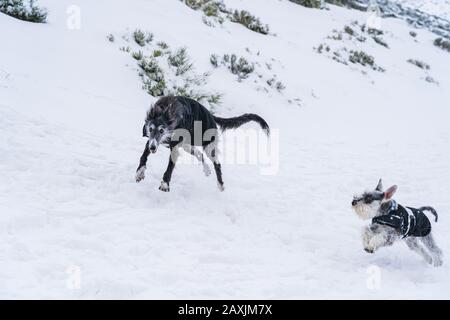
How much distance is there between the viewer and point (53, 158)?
6.79m

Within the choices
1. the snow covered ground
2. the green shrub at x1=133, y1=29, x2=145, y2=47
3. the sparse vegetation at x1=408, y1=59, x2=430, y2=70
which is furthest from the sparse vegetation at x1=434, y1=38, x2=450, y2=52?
the green shrub at x1=133, y1=29, x2=145, y2=47

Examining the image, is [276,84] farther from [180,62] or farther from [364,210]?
[364,210]

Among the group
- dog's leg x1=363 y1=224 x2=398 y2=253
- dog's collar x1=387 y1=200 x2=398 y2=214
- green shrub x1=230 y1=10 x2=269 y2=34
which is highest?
dog's collar x1=387 y1=200 x2=398 y2=214

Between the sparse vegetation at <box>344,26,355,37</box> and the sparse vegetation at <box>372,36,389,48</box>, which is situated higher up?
the sparse vegetation at <box>344,26,355,37</box>

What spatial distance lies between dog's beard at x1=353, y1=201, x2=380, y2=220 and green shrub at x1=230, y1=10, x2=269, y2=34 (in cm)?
1250

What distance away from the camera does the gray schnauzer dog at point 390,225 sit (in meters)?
5.36

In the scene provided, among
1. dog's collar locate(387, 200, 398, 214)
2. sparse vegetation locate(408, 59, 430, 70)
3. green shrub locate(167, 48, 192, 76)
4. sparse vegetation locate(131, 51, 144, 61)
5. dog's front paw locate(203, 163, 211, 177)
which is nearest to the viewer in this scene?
dog's collar locate(387, 200, 398, 214)

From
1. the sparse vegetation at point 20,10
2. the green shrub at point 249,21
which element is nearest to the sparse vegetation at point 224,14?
the green shrub at point 249,21

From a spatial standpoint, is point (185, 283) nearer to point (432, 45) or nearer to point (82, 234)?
point (82, 234)

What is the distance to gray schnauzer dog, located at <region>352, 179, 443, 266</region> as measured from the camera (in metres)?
5.36

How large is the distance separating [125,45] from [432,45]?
1960 cm

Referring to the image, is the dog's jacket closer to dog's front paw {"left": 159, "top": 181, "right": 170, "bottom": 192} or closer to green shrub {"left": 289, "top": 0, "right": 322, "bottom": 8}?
dog's front paw {"left": 159, "top": 181, "right": 170, "bottom": 192}

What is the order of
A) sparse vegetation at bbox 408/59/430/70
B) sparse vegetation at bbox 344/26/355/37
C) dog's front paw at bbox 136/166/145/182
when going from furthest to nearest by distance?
sparse vegetation at bbox 344/26/355/37
sparse vegetation at bbox 408/59/430/70
dog's front paw at bbox 136/166/145/182

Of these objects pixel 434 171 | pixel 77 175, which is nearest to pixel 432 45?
pixel 434 171
